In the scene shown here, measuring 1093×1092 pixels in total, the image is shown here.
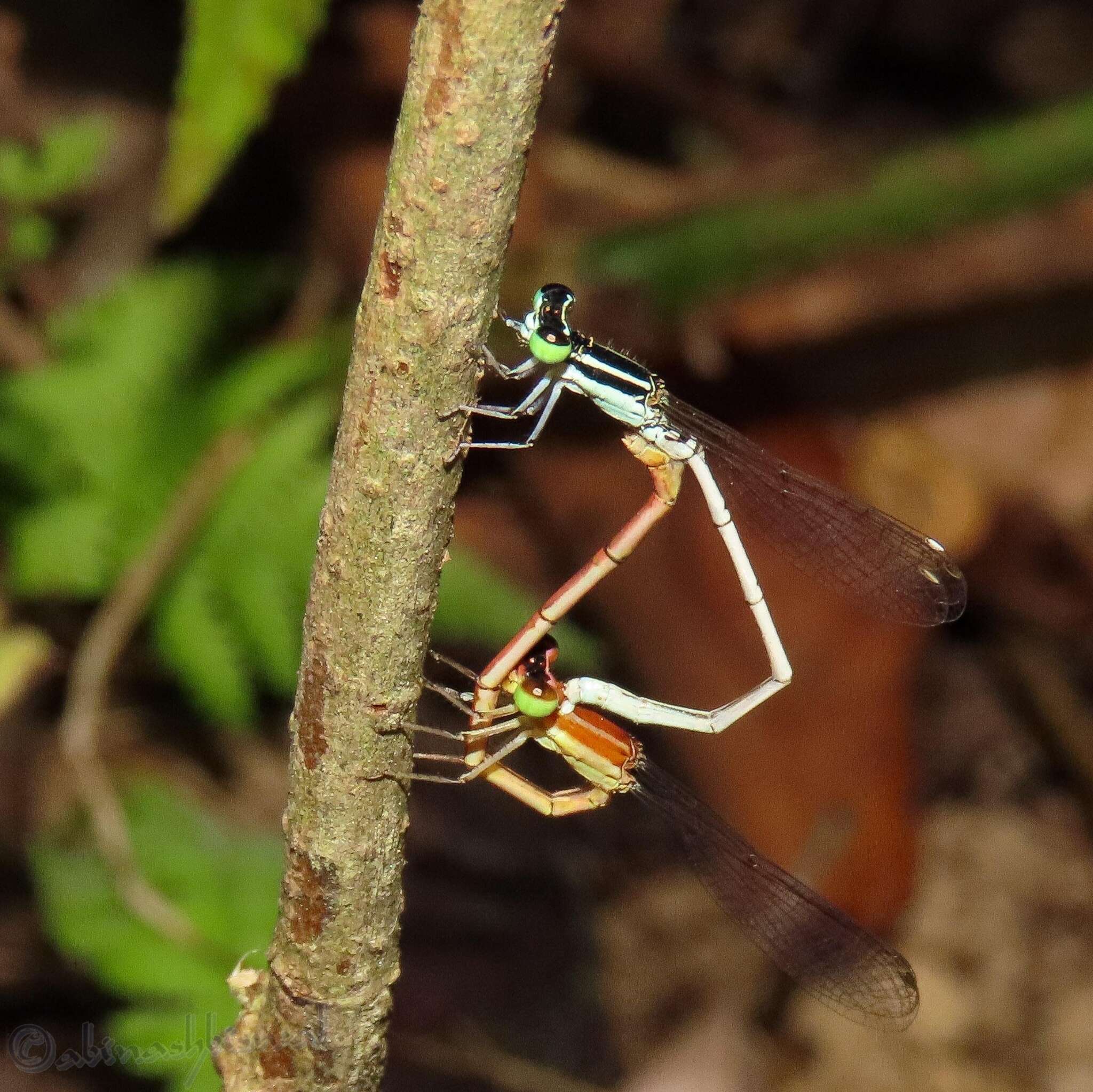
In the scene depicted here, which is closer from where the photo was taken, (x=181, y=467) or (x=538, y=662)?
(x=538, y=662)

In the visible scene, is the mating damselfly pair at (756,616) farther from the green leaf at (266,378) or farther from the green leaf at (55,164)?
the green leaf at (55,164)

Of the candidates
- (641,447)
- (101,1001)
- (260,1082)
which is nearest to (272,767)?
(101,1001)

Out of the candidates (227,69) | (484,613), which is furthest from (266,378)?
(227,69)

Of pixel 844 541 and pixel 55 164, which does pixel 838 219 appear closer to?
pixel 844 541

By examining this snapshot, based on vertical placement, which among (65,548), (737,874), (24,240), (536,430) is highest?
(24,240)

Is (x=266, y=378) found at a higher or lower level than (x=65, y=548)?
higher

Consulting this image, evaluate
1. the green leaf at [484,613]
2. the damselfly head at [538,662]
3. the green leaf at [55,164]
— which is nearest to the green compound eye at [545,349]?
the damselfly head at [538,662]

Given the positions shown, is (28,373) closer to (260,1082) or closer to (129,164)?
(129,164)

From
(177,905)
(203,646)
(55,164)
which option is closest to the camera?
(177,905)
